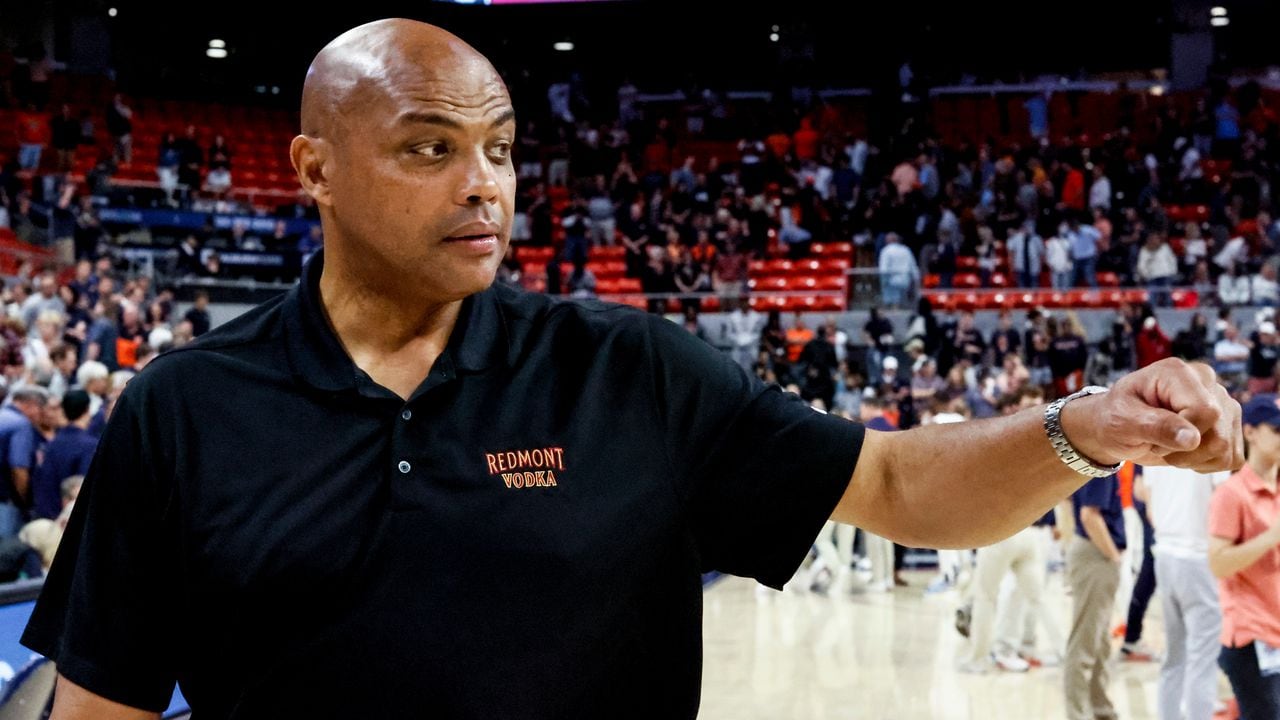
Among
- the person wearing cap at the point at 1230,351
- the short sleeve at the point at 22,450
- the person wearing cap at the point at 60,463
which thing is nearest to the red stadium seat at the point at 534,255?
the person wearing cap at the point at 1230,351

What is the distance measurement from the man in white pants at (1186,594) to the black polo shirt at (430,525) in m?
4.53

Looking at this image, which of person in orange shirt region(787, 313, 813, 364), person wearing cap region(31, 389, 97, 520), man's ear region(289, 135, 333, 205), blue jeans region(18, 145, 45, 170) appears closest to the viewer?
man's ear region(289, 135, 333, 205)

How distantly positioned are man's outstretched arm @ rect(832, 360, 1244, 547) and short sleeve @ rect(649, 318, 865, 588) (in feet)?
0.15

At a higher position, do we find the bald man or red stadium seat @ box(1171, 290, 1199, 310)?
the bald man

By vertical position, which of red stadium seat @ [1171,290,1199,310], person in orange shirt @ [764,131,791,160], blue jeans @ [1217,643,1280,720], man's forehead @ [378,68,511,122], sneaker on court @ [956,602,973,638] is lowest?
sneaker on court @ [956,602,973,638]

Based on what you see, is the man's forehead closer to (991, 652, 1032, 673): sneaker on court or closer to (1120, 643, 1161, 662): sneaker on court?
(991, 652, 1032, 673): sneaker on court

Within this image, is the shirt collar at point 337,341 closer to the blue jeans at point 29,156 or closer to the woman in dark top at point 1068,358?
the woman in dark top at point 1068,358

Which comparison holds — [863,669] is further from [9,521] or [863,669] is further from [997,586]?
[9,521]

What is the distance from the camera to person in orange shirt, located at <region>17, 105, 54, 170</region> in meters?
17.2

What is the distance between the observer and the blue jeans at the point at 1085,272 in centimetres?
1628

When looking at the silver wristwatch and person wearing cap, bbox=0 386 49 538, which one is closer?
the silver wristwatch

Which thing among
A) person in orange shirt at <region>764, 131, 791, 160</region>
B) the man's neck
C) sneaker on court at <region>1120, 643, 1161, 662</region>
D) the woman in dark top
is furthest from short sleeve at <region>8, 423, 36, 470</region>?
person in orange shirt at <region>764, 131, 791, 160</region>

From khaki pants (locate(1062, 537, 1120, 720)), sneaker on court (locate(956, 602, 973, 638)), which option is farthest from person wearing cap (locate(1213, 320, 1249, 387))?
khaki pants (locate(1062, 537, 1120, 720))

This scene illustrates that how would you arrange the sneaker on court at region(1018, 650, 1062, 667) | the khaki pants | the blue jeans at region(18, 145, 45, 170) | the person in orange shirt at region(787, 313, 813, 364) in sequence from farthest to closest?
the blue jeans at region(18, 145, 45, 170) < the person in orange shirt at region(787, 313, 813, 364) < the sneaker on court at region(1018, 650, 1062, 667) < the khaki pants
